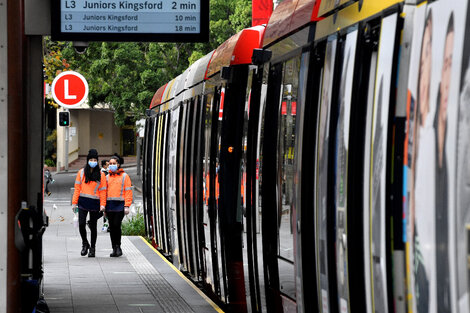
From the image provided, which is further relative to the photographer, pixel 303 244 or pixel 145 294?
pixel 145 294

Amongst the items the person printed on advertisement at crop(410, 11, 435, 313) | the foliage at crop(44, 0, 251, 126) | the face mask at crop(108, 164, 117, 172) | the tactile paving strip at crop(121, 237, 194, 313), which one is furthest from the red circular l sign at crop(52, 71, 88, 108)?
the foliage at crop(44, 0, 251, 126)

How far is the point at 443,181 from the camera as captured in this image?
13.0 ft

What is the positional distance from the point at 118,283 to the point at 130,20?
18.9ft

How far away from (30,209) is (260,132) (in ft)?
6.07

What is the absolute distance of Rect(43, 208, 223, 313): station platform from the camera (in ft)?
37.8

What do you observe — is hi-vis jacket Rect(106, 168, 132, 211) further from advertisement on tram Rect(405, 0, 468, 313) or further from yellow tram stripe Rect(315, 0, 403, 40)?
advertisement on tram Rect(405, 0, 468, 313)

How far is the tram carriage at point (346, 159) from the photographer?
4004 mm

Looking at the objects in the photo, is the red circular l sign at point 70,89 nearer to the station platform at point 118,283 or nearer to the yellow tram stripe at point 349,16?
the station platform at point 118,283

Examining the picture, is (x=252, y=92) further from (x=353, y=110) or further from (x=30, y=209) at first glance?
(x=353, y=110)

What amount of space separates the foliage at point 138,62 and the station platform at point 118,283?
77.1ft

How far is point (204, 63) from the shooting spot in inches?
495

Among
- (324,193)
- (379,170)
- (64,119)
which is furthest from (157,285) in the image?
(64,119)

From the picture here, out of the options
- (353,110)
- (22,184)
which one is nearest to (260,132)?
(22,184)

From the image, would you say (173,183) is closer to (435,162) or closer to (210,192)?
(210,192)
